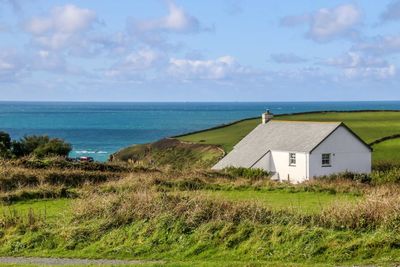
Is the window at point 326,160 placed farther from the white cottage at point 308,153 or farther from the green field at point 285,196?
the green field at point 285,196

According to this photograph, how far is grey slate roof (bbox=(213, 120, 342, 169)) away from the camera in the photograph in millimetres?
57344

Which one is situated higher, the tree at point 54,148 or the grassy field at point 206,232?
the grassy field at point 206,232

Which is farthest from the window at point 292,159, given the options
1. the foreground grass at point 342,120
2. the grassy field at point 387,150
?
the foreground grass at point 342,120

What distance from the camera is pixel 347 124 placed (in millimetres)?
93938

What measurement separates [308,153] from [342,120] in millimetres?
48095

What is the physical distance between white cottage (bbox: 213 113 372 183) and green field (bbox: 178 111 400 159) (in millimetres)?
9580

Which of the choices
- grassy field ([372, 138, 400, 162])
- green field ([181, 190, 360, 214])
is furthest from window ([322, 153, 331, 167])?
green field ([181, 190, 360, 214])

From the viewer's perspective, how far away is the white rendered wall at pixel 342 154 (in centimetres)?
5606

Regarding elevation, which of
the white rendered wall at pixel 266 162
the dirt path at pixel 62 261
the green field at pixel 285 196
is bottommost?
the white rendered wall at pixel 266 162

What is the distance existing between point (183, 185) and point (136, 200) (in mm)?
13890

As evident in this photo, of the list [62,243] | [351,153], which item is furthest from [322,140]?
[62,243]

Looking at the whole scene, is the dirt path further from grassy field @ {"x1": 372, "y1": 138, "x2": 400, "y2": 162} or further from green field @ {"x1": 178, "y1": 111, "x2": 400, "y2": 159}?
green field @ {"x1": 178, "y1": 111, "x2": 400, "y2": 159}

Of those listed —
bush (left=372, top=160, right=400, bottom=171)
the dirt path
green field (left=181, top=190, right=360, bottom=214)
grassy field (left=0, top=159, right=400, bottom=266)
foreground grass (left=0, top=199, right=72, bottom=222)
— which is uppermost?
grassy field (left=0, top=159, right=400, bottom=266)

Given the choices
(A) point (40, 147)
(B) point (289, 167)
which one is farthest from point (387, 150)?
(A) point (40, 147)
